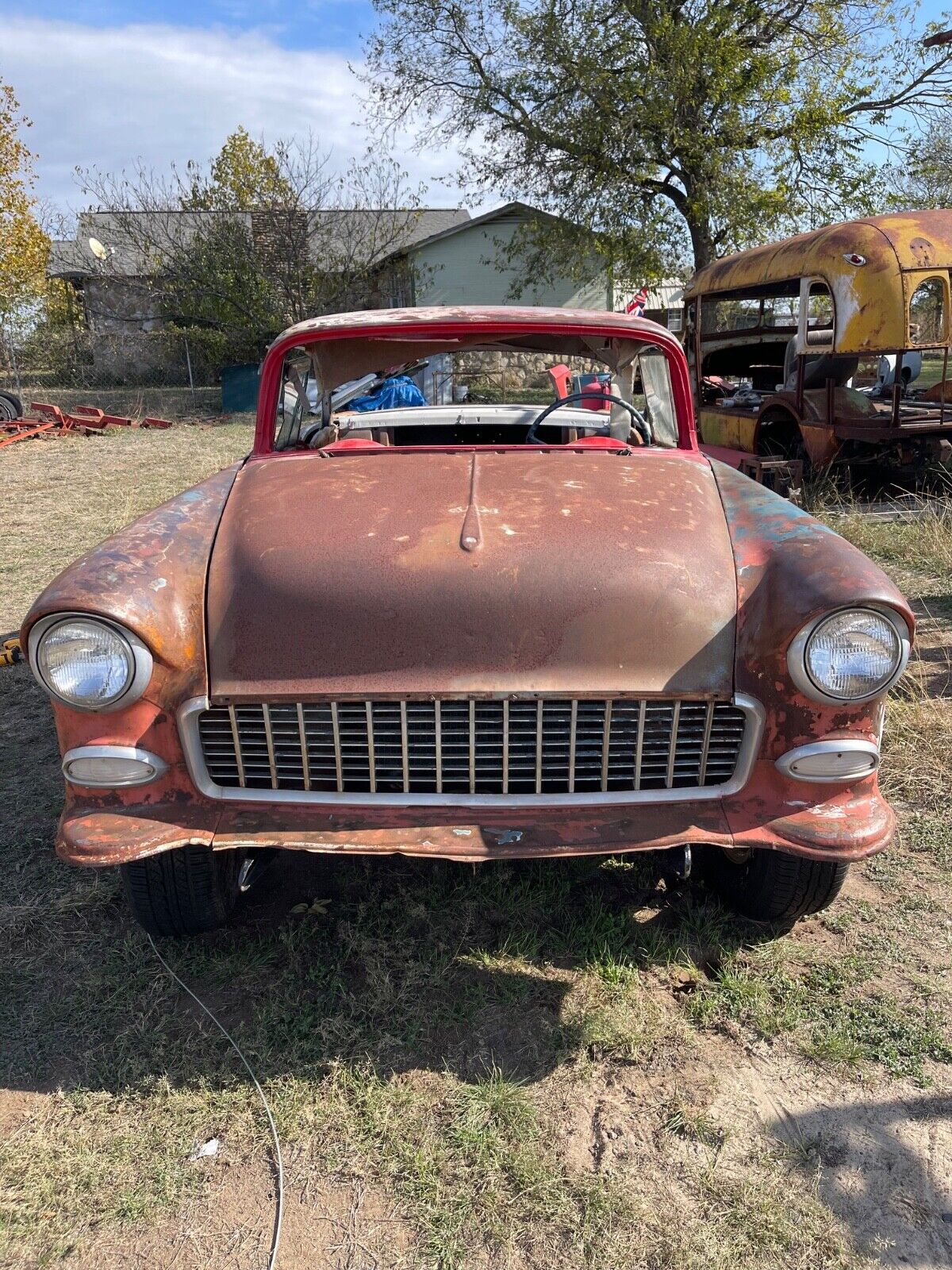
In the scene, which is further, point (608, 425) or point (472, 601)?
point (608, 425)

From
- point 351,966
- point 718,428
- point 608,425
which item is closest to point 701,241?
point 718,428

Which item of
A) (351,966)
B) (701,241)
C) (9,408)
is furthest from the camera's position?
(701,241)

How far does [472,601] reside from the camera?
6.81 ft

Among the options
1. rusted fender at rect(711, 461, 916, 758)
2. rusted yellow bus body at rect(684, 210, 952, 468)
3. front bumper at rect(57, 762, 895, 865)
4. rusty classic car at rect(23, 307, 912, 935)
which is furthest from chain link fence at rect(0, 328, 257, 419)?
rusted fender at rect(711, 461, 916, 758)

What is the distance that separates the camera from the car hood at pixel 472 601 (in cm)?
204

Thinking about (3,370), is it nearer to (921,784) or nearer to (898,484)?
(898,484)

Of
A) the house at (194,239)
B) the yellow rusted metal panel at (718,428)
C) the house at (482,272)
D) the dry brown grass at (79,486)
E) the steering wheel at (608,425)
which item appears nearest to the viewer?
the steering wheel at (608,425)

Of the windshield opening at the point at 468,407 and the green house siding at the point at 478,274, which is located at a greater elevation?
the green house siding at the point at 478,274

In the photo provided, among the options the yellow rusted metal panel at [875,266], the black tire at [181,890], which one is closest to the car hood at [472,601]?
the black tire at [181,890]

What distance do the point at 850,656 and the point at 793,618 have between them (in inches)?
6.1

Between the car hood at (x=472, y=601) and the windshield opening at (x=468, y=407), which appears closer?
the car hood at (x=472, y=601)

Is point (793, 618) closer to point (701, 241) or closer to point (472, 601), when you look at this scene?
point (472, 601)

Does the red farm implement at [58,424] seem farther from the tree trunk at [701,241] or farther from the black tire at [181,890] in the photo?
the black tire at [181,890]

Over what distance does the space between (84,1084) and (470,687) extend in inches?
50.2
